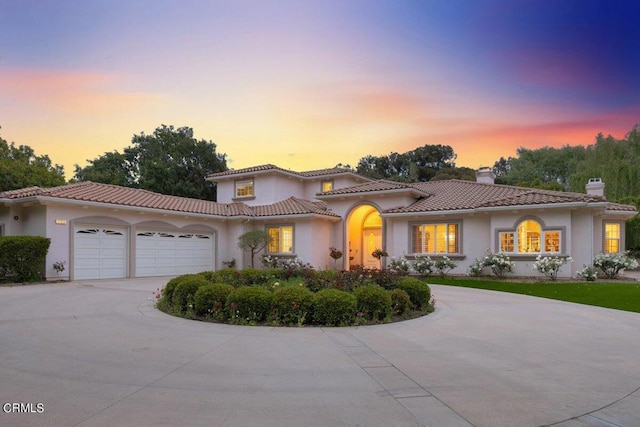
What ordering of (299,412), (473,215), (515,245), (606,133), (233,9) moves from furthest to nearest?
(606,133), (473,215), (515,245), (233,9), (299,412)

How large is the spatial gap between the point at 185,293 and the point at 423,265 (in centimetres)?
1265

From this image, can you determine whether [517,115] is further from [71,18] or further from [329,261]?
[71,18]

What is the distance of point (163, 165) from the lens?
3838 cm

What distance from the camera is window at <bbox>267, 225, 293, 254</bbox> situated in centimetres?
2244

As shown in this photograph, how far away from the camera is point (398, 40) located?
1491cm

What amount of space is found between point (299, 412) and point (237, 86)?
53.5 ft

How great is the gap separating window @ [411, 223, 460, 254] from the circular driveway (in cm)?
1081

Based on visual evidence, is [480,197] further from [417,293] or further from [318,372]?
[318,372]

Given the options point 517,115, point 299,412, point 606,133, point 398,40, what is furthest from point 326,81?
point 606,133

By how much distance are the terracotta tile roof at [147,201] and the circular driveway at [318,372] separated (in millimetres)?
9479

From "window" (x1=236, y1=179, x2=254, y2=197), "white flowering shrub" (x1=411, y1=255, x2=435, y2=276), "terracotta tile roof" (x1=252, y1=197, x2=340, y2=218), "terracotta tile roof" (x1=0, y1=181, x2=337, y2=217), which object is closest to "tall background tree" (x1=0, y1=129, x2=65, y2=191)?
"terracotta tile roof" (x1=0, y1=181, x2=337, y2=217)

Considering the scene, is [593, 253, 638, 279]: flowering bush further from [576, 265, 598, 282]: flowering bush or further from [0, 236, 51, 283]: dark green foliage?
[0, 236, 51, 283]: dark green foliage

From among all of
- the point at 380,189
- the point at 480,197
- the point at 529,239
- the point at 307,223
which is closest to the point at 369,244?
the point at 380,189

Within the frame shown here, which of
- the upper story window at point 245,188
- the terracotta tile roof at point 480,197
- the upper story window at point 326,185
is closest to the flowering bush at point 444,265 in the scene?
the terracotta tile roof at point 480,197
